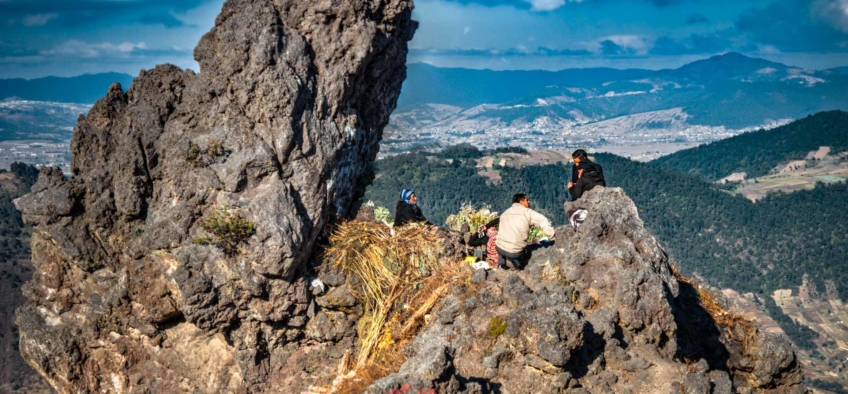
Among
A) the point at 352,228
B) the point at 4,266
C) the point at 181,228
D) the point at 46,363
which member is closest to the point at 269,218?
the point at 181,228

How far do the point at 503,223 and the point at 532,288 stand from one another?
5.87 feet

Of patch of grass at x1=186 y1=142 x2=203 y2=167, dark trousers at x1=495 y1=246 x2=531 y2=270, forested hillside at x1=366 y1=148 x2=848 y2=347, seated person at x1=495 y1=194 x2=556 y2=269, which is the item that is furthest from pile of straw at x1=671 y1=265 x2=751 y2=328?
forested hillside at x1=366 y1=148 x2=848 y2=347

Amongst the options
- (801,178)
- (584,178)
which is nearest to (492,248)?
(584,178)

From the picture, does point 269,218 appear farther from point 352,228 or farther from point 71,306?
point 71,306

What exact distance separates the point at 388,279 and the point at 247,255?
234 centimetres

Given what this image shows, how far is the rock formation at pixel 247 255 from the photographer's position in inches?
330

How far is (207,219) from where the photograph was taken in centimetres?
839

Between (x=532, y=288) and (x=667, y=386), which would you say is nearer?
(x=667, y=386)

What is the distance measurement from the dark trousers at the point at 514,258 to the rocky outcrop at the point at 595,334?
1.14ft

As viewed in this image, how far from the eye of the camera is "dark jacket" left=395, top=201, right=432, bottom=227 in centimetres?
1145

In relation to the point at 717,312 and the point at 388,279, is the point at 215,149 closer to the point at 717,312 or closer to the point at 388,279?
the point at 388,279

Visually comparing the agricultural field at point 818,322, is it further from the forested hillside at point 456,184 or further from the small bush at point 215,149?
the small bush at point 215,149

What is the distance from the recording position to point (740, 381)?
29.3 feet

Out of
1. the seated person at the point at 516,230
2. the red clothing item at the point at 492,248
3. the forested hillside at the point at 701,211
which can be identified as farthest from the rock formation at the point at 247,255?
the forested hillside at the point at 701,211
